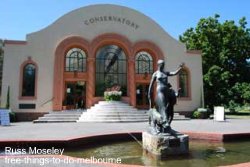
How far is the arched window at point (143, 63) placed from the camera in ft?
89.3

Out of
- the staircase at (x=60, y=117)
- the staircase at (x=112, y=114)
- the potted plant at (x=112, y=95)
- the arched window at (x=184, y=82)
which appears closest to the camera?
the staircase at (x=112, y=114)

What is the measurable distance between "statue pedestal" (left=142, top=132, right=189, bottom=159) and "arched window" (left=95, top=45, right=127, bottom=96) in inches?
717

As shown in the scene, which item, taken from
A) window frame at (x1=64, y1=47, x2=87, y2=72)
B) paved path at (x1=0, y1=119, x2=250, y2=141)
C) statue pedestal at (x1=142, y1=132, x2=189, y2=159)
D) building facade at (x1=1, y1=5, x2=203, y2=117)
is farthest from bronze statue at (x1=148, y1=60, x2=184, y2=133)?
window frame at (x1=64, y1=47, x2=87, y2=72)

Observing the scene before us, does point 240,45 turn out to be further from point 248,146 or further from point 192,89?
point 248,146

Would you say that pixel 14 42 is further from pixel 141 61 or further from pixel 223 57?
pixel 223 57

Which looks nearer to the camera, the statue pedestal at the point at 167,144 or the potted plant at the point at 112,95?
the statue pedestal at the point at 167,144

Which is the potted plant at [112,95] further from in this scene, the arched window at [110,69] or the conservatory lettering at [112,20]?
the conservatory lettering at [112,20]

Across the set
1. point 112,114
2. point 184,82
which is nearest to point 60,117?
point 112,114

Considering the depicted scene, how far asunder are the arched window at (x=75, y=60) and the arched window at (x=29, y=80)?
302cm

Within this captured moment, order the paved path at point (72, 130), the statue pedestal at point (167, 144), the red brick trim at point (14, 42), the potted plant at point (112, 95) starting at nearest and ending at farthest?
the statue pedestal at point (167, 144) → the paved path at point (72, 130) → the potted plant at point (112, 95) → the red brick trim at point (14, 42)

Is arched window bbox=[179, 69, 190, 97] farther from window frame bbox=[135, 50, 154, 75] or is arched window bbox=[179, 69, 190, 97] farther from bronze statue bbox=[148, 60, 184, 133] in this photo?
bronze statue bbox=[148, 60, 184, 133]

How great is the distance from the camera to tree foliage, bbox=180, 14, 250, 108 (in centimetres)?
3125

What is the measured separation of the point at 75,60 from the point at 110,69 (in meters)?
3.44

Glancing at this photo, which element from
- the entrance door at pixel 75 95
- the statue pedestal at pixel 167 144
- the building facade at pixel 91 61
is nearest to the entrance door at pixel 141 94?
the building facade at pixel 91 61
